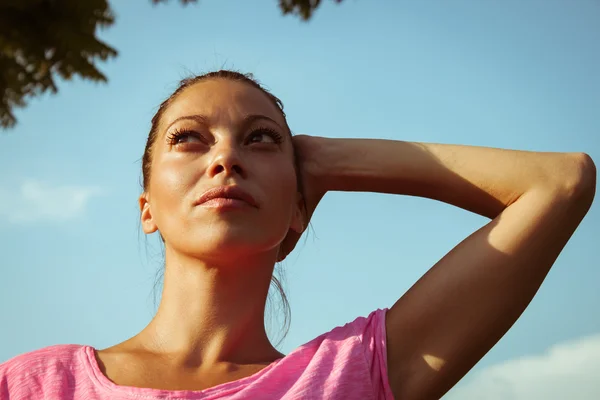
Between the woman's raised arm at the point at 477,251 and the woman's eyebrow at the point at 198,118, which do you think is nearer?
the woman's raised arm at the point at 477,251

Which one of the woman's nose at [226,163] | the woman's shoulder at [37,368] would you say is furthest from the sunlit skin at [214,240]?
the woman's shoulder at [37,368]

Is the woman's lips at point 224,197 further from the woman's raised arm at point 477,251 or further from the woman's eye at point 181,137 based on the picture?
the woman's raised arm at point 477,251

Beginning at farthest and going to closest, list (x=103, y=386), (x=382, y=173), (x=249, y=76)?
(x=249, y=76), (x=382, y=173), (x=103, y=386)

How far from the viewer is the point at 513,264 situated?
2805 millimetres

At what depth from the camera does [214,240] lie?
2719 millimetres

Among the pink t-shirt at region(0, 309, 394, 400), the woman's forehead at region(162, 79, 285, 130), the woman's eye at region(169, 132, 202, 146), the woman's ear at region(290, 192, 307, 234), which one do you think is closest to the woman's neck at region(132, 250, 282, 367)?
the pink t-shirt at region(0, 309, 394, 400)

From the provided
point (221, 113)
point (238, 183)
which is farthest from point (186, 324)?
point (221, 113)

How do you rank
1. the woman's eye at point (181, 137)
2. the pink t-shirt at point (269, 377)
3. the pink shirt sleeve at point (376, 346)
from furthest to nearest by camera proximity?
the woman's eye at point (181, 137), the pink shirt sleeve at point (376, 346), the pink t-shirt at point (269, 377)

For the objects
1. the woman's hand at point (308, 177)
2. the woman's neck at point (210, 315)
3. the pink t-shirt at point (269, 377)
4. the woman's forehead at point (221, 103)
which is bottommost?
the pink t-shirt at point (269, 377)

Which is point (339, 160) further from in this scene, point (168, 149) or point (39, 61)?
point (39, 61)

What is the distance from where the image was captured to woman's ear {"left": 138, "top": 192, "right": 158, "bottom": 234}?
3174 mm

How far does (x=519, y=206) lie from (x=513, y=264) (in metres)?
0.26

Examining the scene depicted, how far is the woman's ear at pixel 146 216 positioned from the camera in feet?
10.4

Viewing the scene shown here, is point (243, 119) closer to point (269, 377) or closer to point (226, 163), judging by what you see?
point (226, 163)
